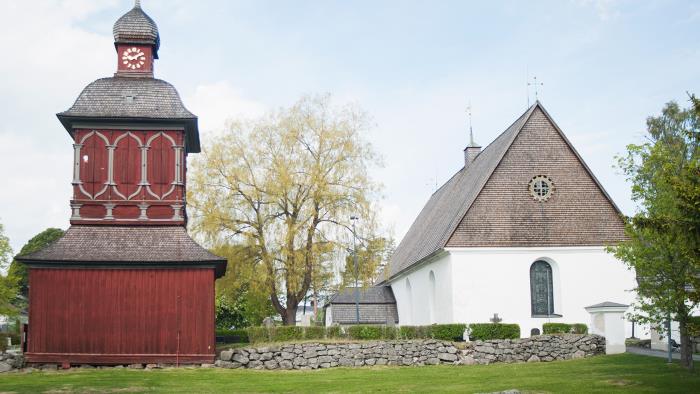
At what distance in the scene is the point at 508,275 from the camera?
114 feet

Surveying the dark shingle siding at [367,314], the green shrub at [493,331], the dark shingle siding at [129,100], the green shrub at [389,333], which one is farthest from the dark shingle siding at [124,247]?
the dark shingle siding at [367,314]

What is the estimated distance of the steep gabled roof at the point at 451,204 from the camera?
3622 centimetres

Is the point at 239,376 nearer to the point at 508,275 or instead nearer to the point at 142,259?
the point at 142,259

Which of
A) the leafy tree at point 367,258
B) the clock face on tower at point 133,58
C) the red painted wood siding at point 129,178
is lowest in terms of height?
the leafy tree at point 367,258

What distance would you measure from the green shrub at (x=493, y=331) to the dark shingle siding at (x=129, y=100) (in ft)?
44.8

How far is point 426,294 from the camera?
135ft

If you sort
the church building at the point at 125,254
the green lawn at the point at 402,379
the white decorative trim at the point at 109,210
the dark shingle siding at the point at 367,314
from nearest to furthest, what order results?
the green lawn at the point at 402,379, the church building at the point at 125,254, the white decorative trim at the point at 109,210, the dark shingle siding at the point at 367,314

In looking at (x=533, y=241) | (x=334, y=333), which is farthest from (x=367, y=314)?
(x=334, y=333)

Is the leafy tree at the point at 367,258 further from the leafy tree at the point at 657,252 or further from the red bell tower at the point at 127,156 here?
the leafy tree at the point at 657,252

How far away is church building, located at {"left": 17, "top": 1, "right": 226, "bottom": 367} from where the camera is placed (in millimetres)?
27484

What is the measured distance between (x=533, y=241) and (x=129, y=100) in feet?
59.4

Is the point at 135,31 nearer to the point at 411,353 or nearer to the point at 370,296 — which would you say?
the point at 411,353

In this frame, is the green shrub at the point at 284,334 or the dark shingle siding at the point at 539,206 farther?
the dark shingle siding at the point at 539,206

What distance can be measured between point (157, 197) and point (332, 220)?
8.71 meters
